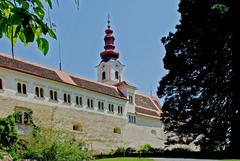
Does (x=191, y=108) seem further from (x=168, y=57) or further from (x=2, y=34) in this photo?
(x=2, y=34)

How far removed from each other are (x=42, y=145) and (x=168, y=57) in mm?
15796

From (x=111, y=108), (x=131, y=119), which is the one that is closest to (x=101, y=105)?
(x=111, y=108)

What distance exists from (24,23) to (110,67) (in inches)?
2356

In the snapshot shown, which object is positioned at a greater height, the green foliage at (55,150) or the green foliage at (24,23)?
the green foliage at (24,23)

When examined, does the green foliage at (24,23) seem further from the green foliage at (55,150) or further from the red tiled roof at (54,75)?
the red tiled roof at (54,75)

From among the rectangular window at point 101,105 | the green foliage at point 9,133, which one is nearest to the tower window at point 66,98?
the rectangular window at point 101,105

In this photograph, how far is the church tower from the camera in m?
61.0

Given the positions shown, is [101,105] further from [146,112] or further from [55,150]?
[55,150]

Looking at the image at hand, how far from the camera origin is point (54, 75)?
4128 centimetres

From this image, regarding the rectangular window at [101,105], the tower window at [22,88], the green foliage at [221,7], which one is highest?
the green foliage at [221,7]

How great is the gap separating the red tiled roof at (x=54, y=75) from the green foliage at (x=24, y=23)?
1277 inches

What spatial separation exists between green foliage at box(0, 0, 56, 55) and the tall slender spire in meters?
61.4

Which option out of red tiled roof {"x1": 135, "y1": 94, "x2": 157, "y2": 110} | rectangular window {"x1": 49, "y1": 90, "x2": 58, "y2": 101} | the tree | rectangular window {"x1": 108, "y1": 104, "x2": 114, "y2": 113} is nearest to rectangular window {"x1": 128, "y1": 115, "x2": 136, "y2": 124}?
red tiled roof {"x1": 135, "y1": 94, "x2": 157, "y2": 110}

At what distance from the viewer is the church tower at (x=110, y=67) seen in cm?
6102
